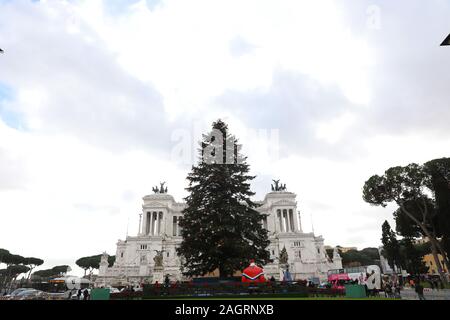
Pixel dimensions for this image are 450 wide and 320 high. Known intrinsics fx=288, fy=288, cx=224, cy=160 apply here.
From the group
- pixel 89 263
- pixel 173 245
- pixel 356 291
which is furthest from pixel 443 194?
pixel 89 263

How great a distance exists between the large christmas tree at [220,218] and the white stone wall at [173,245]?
25.4m

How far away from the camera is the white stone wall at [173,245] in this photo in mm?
54531

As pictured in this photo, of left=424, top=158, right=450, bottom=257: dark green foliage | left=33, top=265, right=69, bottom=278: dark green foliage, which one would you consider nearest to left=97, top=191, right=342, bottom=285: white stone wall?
left=424, top=158, right=450, bottom=257: dark green foliage

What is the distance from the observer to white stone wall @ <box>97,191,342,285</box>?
54531 millimetres

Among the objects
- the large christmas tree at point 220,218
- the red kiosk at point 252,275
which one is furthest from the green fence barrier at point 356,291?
the large christmas tree at point 220,218

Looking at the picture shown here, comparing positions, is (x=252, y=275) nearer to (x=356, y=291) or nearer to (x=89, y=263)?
(x=356, y=291)

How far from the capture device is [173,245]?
72.4 metres

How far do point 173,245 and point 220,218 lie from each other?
5119cm

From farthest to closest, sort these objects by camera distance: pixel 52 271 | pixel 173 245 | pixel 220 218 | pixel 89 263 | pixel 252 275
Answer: pixel 52 271
pixel 89 263
pixel 173 245
pixel 220 218
pixel 252 275

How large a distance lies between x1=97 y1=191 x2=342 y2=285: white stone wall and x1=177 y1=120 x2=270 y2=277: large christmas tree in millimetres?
25440

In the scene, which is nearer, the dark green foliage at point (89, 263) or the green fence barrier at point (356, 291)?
the green fence barrier at point (356, 291)

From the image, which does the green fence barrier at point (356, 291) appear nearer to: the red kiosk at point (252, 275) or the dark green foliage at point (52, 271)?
the red kiosk at point (252, 275)

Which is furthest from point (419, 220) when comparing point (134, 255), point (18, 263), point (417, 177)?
point (18, 263)

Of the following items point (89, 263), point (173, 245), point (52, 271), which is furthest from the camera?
point (52, 271)
